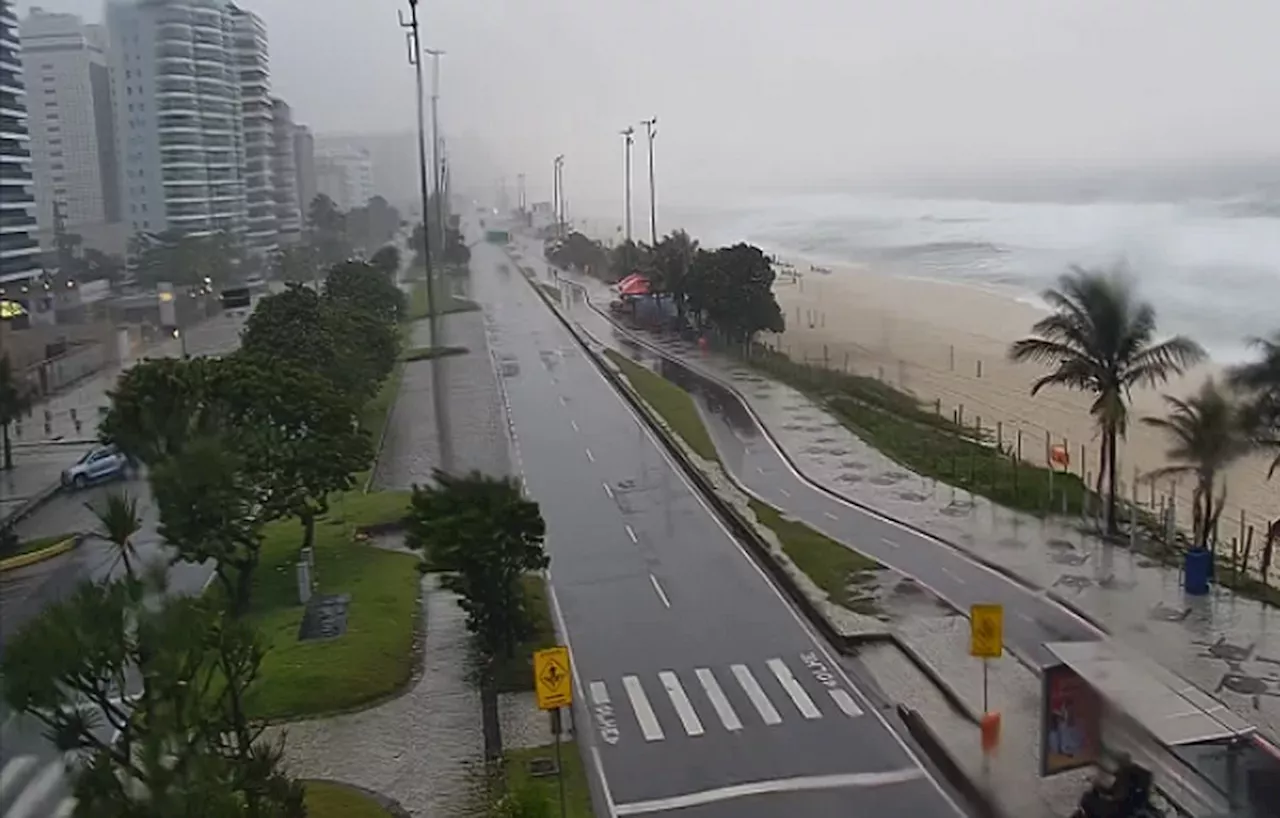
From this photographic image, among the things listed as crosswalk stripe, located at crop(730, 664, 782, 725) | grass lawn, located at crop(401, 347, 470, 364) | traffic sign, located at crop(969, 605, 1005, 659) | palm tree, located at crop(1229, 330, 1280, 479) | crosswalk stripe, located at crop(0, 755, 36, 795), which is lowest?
crosswalk stripe, located at crop(0, 755, 36, 795)

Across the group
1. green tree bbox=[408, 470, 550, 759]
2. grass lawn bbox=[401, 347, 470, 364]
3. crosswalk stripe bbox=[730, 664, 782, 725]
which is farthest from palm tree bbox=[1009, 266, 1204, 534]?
grass lawn bbox=[401, 347, 470, 364]

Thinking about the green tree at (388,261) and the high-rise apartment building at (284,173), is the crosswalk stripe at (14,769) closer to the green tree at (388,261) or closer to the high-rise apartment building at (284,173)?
the green tree at (388,261)

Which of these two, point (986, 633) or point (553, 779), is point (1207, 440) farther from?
point (553, 779)

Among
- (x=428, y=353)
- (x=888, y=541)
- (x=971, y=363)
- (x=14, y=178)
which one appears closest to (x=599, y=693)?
(x=888, y=541)

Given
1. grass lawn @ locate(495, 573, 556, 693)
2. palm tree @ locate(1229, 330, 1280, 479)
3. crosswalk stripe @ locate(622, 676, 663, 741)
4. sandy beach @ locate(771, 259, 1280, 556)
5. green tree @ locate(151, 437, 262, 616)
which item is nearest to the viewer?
crosswalk stripe @ locate(622, 676, 663, 741)

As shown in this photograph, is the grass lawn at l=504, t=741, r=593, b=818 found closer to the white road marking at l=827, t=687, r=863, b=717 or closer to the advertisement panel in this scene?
the white road marking at l=827, t=687, r=863, b=717

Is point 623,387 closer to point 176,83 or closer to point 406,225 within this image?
point 176,83

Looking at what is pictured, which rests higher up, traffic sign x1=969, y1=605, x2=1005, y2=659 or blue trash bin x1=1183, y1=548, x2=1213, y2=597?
traffic sign x1=969, y1=605, x2=1005, y2=659
